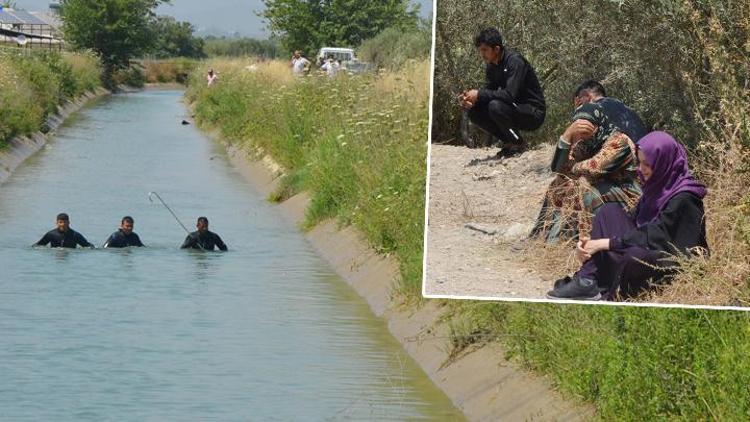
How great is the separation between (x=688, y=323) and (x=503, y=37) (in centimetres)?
273

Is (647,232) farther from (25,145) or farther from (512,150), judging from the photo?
(25,145)

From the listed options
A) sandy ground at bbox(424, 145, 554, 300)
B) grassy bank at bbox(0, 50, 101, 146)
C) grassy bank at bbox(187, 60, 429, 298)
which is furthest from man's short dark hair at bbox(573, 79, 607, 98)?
grassy bank at bbox(0, 50, 101, 146)

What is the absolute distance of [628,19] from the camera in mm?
4578

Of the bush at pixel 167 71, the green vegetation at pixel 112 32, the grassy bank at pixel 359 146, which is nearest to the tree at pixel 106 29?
the green vegetation at pixel 112 32

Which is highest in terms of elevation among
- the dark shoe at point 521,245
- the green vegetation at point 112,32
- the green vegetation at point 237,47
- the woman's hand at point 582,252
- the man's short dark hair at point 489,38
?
the man's short dark hair at point 489,38

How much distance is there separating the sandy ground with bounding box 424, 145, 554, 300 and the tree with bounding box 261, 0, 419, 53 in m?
52.5

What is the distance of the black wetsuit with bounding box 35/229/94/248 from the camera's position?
19641 mm

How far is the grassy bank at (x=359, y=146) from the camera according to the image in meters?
15.4

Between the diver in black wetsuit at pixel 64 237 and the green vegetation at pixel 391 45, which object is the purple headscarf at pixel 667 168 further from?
the green vegetation at pixel 391 45

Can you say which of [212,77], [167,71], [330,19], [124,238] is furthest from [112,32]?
[124,238]

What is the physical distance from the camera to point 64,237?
19.6 meters

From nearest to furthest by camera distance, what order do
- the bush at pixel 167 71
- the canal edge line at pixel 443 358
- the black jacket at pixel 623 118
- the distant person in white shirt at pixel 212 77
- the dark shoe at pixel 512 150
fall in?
the black jacket at pixel 623 118
the dark shoe at pixel 512 150
the canal edge line at pixel 443 358
the distant person in white shirt at pixel 212 77
the bush at pixel 167 71

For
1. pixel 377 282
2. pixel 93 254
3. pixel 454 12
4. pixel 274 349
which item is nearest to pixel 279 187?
pixel 93 254

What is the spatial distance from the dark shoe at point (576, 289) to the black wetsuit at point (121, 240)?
15.5 m
